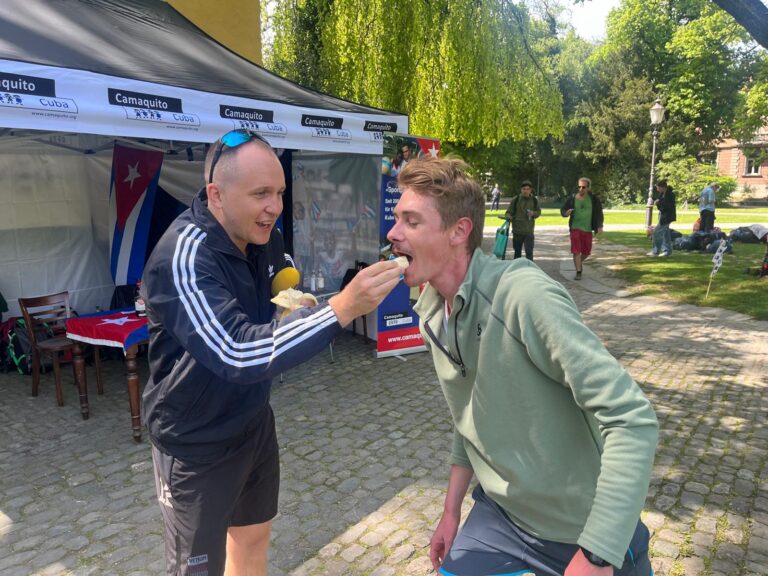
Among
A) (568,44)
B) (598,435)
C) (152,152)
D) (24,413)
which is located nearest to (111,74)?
(152,152)

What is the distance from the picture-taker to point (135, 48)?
18.2 feet

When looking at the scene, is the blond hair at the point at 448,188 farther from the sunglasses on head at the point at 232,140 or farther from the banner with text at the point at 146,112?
the banner with text at the point at 146,112

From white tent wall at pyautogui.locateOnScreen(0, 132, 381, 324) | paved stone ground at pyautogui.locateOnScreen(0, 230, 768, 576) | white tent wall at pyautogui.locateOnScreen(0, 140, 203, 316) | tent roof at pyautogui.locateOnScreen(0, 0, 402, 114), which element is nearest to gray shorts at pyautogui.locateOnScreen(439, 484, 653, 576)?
paved stone ground at pyautogui.locateOnScreen(0, 230, 768, 576)

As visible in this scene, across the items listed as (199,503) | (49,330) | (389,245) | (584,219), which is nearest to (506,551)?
(199,503)

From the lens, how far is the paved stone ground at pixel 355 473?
3.32 meters

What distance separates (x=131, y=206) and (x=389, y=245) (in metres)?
3.47

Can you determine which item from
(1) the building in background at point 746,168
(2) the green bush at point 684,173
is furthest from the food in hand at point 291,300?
(1) the building in background at point 746,168

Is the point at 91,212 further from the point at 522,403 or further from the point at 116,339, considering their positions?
the point at 522,403

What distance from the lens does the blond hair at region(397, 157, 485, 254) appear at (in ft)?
5.82

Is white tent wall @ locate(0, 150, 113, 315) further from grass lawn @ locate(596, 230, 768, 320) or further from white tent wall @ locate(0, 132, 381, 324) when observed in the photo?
grass lawn @ locate(596, 230, 768, 320)

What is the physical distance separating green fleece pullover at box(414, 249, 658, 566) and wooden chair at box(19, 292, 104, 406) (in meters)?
4.86

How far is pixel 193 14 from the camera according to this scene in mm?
9109

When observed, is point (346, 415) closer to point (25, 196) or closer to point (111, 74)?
point (111, 74)

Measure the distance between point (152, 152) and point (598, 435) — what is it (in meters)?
6.99
